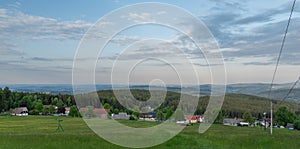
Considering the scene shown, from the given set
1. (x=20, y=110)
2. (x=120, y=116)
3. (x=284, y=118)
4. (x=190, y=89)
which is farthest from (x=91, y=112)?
(x=20, y=110)

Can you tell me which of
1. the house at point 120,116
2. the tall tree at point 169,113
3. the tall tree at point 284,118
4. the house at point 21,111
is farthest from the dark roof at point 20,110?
the tall tree at point 284,118

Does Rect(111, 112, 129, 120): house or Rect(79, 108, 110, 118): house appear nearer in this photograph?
Rect(79, 108, 110, 118): house

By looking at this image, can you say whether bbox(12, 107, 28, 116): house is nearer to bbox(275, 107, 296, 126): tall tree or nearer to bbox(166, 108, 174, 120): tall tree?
bbox(166, 108, 174, 120): tall tree

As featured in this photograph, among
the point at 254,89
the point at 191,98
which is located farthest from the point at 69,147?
the point at 254,89

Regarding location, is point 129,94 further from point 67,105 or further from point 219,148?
point 67,105

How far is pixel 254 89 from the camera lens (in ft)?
318

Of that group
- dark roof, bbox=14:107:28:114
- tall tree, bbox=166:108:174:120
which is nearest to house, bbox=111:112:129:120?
tall tree, bbox=166:108:174:120

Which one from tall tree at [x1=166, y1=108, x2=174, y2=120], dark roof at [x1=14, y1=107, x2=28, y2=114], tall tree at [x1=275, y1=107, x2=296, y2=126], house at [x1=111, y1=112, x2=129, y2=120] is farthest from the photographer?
dark roof at [x1=14, y1=107, x2=28, y2=114]

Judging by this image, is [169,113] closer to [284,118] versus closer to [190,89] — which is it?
[190,89]

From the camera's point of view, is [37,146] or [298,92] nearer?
[37,146]

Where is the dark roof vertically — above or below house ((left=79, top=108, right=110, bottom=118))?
below

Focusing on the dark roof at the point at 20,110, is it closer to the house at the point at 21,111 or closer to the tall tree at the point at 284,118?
the house at the point at 21,111

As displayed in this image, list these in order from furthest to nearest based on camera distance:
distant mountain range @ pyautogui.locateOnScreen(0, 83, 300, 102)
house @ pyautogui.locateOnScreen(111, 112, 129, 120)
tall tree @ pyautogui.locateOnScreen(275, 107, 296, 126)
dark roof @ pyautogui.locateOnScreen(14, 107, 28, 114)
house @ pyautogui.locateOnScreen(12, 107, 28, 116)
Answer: dark roof @ pyautogui.locateOnScreen(14, 107, 28, 114), house @ pyautogui.locateOnScreen(12, 107, 28, 116), tall tree @ pyautogui.locateOnScreen(275, 107, 296, 126), house @ pyautogui.locateOnScreen(111, 112, 129, 120), distant mountain range @ pyautogui.locateOnScreen(0, 83, 300, 102)

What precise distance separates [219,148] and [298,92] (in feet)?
152
